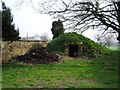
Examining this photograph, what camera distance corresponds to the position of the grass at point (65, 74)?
11.6m

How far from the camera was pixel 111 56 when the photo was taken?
21.7 metres

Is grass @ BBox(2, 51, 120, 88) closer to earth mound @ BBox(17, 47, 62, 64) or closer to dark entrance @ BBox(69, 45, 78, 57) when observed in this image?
earth mound @ BBox(17, 47, 62, 64)

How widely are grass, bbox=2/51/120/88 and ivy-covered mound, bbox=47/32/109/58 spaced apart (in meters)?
1.04

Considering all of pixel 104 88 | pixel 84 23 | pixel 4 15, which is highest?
pixel 4 15

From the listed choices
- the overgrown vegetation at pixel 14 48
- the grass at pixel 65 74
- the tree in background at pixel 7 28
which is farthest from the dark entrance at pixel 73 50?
the tree in background at pixel 7 28

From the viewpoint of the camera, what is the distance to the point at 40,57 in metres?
19.5

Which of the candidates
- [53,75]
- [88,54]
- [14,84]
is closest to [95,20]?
[14,84]

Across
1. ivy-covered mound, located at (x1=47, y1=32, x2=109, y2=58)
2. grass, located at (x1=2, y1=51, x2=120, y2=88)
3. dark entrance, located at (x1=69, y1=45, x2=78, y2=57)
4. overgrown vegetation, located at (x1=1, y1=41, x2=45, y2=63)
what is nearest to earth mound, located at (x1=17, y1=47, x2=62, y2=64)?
grass, located at (x1=2, y1=51, x2=120, y2=88)

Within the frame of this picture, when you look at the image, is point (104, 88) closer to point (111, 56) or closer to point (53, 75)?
point (53, 75)

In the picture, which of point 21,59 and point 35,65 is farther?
point 21,59

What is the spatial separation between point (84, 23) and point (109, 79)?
229 inches

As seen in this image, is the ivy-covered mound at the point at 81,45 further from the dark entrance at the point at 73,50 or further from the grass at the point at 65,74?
the grass at the point at 65,74

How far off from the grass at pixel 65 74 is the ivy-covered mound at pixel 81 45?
1039 millimetres

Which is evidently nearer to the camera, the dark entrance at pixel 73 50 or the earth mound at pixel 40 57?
the earth mound at pixel 40 57
